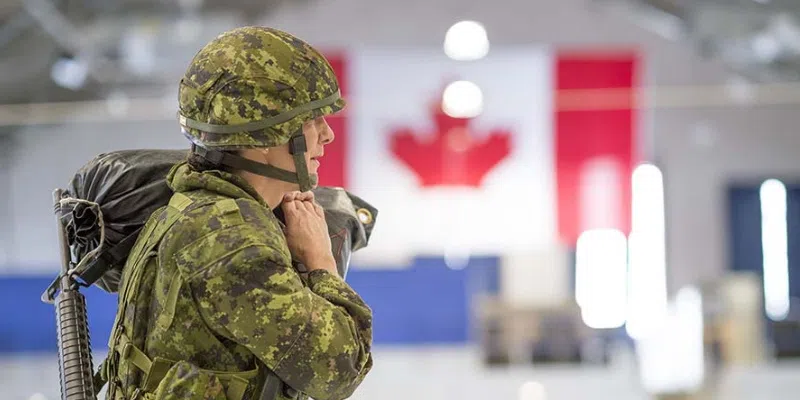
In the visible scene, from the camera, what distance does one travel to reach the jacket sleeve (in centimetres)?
Result: 148

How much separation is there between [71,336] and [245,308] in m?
0.36

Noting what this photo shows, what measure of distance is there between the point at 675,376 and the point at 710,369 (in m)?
0.53

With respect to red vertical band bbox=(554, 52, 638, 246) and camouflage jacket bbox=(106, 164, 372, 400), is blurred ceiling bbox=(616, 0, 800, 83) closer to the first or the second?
red vertical band bbox=(554, 52, 638, 246)

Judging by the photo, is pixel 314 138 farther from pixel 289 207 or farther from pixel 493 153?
pixel 493 153

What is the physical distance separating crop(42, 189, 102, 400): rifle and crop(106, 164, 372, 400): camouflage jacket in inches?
6.3

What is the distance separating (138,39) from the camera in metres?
8.99

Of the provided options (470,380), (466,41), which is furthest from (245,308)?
(466,41)

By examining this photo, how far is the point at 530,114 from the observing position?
8.33m

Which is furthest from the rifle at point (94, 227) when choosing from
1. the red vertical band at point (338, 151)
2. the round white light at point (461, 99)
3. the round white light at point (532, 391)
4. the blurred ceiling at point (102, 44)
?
the round white light at point (461, 99)

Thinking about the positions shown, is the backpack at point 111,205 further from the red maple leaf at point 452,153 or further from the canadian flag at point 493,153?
the red maple leaf at point 452,153

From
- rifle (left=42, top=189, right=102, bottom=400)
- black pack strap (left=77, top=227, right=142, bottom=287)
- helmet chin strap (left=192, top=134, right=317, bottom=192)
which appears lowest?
rifle (left=42, top=189, right=102, bottom=400)

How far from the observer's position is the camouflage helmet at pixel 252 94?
1584 millimetres

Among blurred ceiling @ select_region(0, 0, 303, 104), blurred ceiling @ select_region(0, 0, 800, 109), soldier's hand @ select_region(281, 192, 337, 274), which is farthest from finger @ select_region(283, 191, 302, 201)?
blurred ceiling @ select_region(0, 0, 303, 104)

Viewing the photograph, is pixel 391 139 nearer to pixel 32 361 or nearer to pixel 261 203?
pixel 32 361
